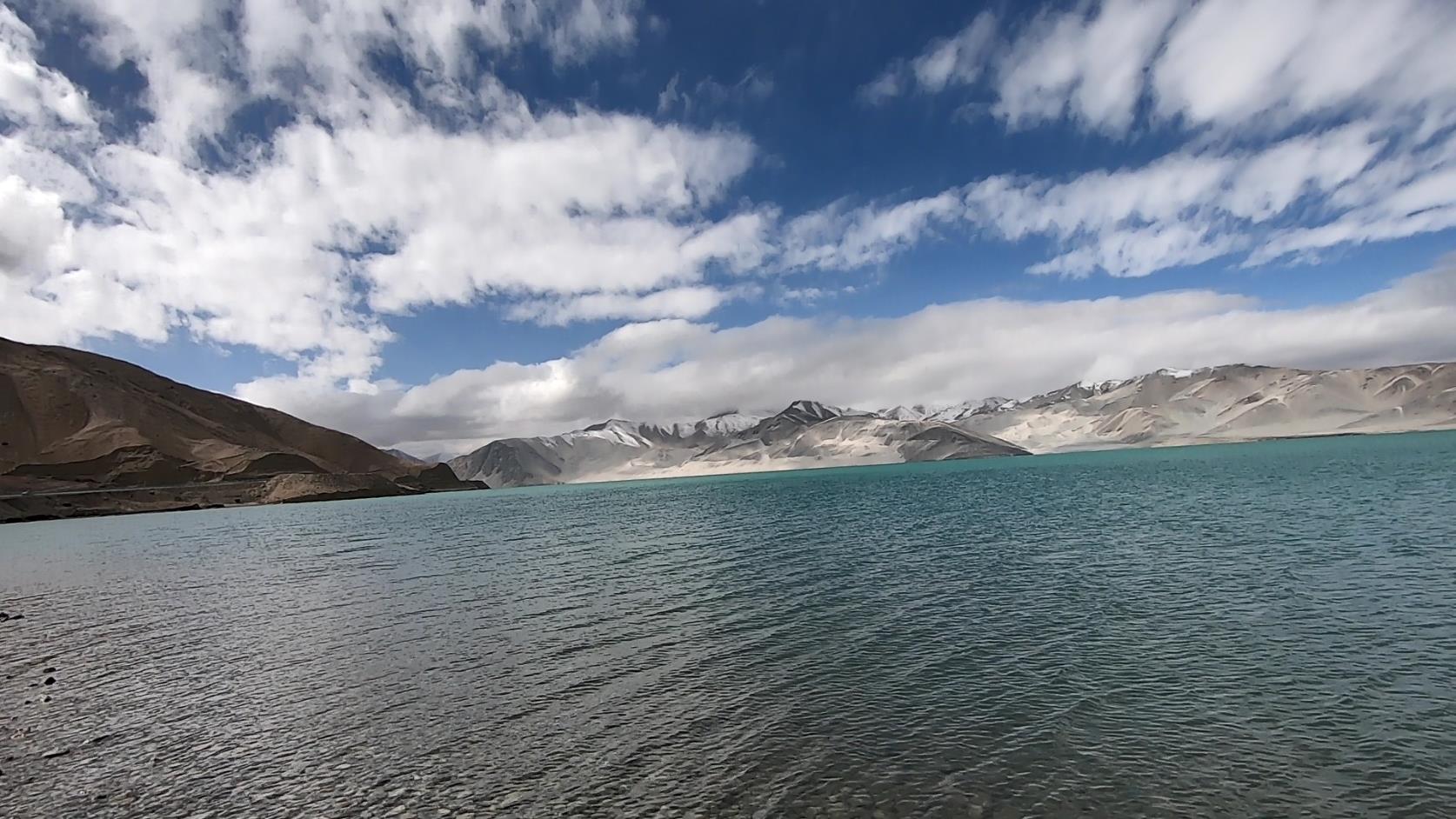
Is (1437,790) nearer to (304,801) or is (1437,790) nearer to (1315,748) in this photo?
(1315,748)

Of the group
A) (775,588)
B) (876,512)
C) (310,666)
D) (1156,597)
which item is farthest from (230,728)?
(876,512)

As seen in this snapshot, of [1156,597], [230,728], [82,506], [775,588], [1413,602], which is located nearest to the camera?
[230,728]

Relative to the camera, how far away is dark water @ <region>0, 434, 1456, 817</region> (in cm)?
1373

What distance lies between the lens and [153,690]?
22.5 m

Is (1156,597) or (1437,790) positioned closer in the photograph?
(1437,790)

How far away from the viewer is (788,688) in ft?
64.0

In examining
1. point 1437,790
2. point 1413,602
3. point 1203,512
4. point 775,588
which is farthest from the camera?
point 1203,512

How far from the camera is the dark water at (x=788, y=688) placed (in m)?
13.7

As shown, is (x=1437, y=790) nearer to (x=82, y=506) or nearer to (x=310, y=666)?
(x=310, y=666)

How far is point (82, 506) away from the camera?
19275 centimetres

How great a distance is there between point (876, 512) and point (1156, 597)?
5092cm

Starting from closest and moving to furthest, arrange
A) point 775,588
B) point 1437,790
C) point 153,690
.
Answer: point 1437,790 → point 153,690 → point 775,588

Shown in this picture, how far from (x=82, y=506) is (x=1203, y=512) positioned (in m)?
251

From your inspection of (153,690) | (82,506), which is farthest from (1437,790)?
(82,506)
